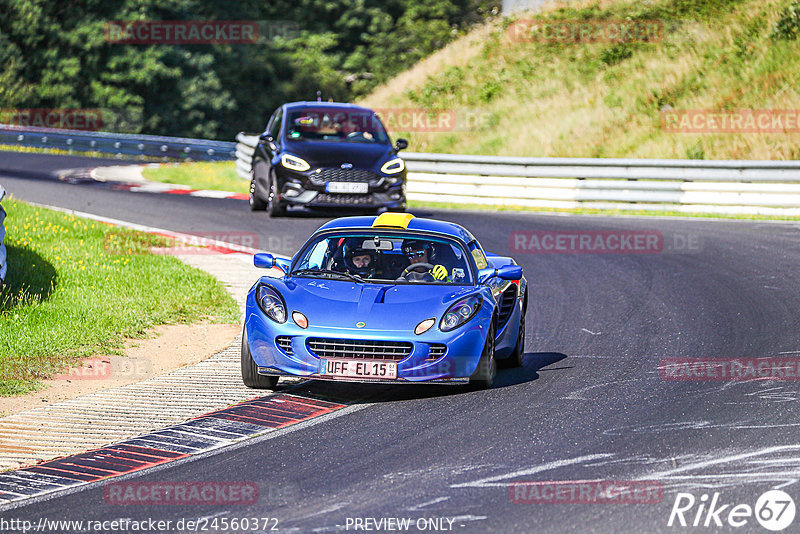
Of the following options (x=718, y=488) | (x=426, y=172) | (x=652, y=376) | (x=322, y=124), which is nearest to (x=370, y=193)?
(x=322, y=124)

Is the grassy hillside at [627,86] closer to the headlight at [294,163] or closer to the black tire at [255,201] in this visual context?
the black tire at [255,201]

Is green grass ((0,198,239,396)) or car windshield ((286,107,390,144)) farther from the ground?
car windshield ((286,107,390,144))

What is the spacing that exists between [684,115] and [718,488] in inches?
922

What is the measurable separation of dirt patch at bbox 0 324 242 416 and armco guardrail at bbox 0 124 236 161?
2607 cm

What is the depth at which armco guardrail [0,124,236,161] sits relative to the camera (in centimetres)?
3806

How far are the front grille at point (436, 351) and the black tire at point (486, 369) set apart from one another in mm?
338

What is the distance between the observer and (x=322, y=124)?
69.8 ft

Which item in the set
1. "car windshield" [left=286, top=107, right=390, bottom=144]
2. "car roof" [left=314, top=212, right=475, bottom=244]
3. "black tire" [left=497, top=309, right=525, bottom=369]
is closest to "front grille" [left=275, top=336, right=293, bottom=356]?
"car roof" [left=314, top=212, right=475, bottom=244]

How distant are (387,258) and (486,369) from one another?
1508mm

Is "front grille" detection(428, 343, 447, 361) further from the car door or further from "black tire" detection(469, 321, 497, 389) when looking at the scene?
the car door

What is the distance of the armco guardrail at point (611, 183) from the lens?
2202 centimetres

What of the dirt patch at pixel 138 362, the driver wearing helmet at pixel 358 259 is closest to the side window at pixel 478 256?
the driver wearing helmet at pixel 358 259

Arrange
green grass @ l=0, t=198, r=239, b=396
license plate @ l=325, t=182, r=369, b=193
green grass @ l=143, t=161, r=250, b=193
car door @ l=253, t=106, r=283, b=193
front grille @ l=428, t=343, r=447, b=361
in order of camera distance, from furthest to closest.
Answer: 1. green grass @ l=143, t=161, r=250, b=193
2. car door @ l=253, t=106, r=283, b=193
3. license plate @ l=325, t=182, r=369, b=193
4. green grass @ l=0, t=198, r=239, b=396
5. front grille @ l=428, t=343, r=447, b=361

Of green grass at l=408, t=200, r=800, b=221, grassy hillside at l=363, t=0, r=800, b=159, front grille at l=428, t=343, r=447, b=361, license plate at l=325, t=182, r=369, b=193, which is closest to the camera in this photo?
front grille at l=428, t=343, r=447, b=361
